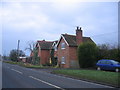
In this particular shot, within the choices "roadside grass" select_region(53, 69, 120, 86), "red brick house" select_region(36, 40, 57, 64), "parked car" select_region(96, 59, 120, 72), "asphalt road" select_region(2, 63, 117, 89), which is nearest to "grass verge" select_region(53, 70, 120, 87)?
"roadside grass" select_region(53, 69, 120, 86)

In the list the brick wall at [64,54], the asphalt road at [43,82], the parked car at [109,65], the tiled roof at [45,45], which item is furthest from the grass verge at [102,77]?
the tiled roof at [45,45]

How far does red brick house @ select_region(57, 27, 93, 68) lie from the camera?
136 ft

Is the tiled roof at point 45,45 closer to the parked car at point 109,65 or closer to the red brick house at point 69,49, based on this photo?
the red brick house at point 69,49

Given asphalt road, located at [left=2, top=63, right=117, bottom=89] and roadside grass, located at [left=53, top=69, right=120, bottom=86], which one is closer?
asphalt road, located at [left=2, top=63, right=117, bottom=89]

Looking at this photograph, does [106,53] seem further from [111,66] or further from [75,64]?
[75,64]

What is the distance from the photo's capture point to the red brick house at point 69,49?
41438 mm

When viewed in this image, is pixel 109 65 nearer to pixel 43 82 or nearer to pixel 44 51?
pixel 43 82

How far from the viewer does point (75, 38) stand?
4422cm

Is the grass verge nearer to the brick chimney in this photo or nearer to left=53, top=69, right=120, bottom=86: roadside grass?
left=53, top=69, right=120, bottom=86: roadside grass

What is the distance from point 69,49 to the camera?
4138 centimetres

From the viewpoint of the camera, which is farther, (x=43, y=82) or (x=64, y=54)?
(x=64, y=54)

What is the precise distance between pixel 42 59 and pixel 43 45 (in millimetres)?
3889

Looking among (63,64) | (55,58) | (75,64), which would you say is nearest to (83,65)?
(75,64)

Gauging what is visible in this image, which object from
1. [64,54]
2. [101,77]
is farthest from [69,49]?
[101,77]
